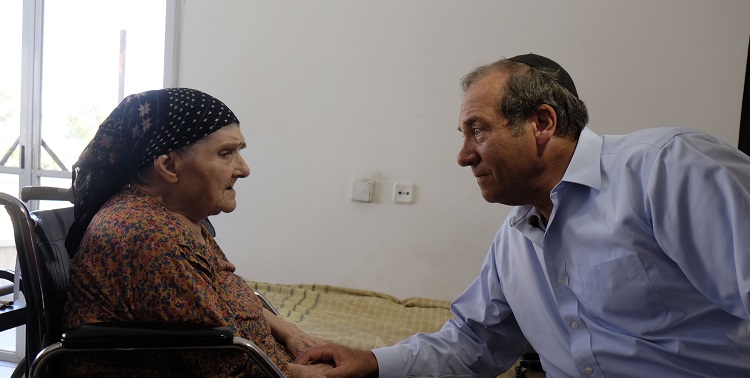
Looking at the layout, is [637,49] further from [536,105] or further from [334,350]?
[334,350]

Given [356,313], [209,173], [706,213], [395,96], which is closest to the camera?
A: [706,213]

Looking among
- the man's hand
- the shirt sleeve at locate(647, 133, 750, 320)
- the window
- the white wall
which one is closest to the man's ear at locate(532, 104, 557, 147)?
the shirt sleeve at locate(647, 133, 750, 320)

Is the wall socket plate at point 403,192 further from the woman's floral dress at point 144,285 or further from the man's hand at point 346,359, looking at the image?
the woman's floral dress at point 144,285

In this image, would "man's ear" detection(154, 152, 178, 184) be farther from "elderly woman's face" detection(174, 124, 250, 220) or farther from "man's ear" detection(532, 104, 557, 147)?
"man's ear" detection(532, 104, 557, 147)

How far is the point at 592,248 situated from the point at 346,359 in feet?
2.03

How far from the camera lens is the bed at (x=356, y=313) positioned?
6.98 ft

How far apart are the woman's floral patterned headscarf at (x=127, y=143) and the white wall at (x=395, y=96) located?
5.30ft

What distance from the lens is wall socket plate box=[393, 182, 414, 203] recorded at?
2.88 m

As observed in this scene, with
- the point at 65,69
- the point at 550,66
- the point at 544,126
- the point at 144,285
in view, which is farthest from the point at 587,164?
the point at 65,69

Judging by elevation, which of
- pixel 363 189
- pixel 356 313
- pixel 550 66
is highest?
pixel 550 66

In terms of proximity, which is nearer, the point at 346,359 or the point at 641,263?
the point at 641,263

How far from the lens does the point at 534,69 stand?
4.38 ft

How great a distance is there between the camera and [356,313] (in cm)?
254

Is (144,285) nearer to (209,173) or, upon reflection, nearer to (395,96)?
(209,173)
